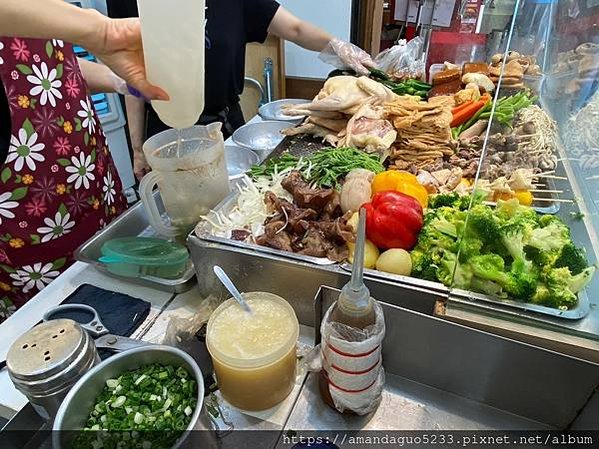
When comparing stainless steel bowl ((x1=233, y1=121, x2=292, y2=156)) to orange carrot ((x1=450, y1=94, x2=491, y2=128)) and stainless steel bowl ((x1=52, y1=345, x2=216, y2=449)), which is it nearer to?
orange carrot ((x1=450, y1=94, x2=491, y2=128))

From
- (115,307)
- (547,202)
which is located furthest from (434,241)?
(115,307)

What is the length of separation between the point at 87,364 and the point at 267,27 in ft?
7.82

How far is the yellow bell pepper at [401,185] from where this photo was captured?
1187mm

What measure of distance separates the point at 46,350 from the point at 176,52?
667 millimetres

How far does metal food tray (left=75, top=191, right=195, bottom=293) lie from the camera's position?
1170mm

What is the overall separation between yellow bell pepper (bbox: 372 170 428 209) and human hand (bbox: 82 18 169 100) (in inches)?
28.1

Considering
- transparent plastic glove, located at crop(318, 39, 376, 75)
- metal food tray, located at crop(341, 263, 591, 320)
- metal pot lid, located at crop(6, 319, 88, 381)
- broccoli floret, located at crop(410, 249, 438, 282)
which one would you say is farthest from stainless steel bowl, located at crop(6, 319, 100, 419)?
transparent plastic glove, located at crop(318, 39, 376, 75)

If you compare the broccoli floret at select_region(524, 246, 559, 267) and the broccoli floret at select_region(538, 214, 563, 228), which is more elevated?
the broccoli floret at select_region(538, 214, 563, 228)

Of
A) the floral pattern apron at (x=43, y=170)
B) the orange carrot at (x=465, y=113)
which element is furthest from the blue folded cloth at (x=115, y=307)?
the orange carrot at (x=465, y=113)

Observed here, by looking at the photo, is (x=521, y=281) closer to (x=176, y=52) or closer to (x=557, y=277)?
Answer: (x=557, y=277)

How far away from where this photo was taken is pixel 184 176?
117cm

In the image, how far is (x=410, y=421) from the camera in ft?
2.89

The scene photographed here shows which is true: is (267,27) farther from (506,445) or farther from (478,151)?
(506,445)

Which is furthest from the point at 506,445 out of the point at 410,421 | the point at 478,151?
the point at 478,151
